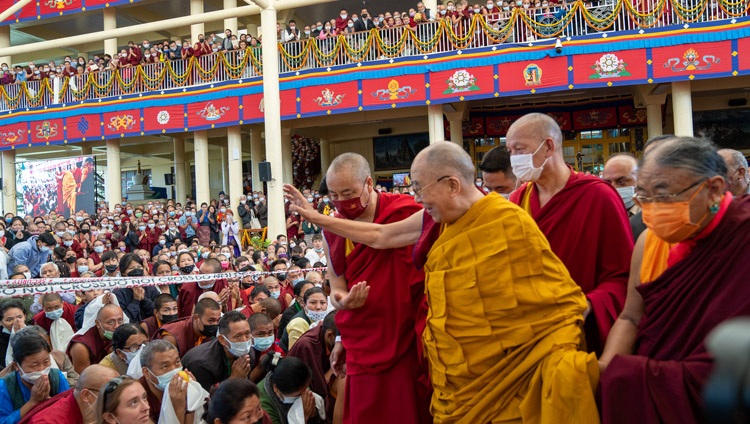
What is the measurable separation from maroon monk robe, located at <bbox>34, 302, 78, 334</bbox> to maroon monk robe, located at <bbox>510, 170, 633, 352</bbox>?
15.6 ft

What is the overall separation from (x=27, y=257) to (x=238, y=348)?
A: 7.42 metres

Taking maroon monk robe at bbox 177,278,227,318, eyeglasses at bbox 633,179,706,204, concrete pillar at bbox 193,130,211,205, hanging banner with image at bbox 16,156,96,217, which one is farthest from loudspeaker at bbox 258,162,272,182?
eyeglasses at bbox 633,179,706,204

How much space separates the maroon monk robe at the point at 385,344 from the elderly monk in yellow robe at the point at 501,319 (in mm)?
491

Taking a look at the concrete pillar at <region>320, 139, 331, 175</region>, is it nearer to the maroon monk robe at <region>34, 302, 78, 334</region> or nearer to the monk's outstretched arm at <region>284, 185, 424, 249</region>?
the maroon monk robe at <region>34, 302, 78, 334</region>

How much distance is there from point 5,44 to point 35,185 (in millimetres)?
8779

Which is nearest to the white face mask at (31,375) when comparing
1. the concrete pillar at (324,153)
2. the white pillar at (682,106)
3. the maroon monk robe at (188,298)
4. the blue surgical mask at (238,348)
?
the blue surgical mask at (238,348)

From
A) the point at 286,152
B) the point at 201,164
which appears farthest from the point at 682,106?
the point at 201,164

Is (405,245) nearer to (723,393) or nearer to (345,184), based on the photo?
(345,184)

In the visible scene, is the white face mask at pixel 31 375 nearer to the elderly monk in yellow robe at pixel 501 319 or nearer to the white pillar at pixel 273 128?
the elderly monk in yellow robe at pixel 501 319

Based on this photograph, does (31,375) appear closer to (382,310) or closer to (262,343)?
(262,343)

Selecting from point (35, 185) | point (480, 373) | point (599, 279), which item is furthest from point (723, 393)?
point (35, 185)

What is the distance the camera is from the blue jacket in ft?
33.1

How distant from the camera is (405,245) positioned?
10.1 feet

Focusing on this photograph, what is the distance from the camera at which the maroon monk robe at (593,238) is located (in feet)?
8.81
